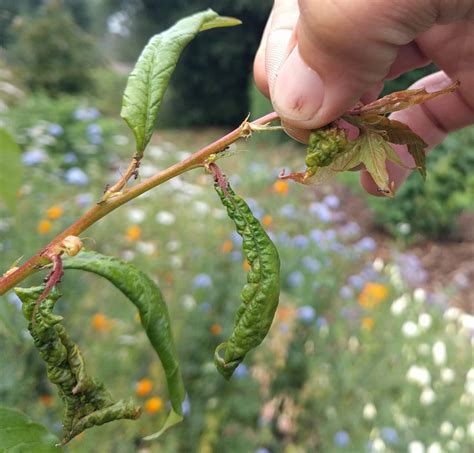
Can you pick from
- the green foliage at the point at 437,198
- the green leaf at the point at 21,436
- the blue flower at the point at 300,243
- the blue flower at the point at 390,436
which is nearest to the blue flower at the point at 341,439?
the blue flower at the point at 390,436

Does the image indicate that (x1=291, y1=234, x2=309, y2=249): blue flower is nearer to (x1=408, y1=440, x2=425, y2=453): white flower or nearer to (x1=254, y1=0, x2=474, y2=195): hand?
(x1=408, y1=440, x2=425, y2=453): white flower

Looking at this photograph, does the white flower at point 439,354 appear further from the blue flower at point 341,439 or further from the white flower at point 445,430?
the blue flower at point 341,439

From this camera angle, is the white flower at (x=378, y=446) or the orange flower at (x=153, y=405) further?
the white flower at (x=378, y=446)

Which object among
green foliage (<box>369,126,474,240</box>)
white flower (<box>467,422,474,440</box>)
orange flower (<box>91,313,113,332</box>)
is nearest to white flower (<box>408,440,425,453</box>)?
white flower (<box>467,422,474,440</box>)

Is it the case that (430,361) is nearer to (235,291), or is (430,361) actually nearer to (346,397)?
(346,397)

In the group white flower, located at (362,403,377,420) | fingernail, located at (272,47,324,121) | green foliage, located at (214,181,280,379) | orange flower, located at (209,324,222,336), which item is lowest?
white flower, located at (362,403,377,420)

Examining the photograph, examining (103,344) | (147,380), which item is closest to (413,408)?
(147,380)
